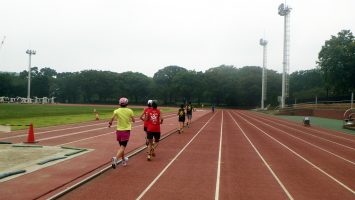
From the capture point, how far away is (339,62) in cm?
5609

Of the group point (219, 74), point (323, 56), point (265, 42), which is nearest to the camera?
point (323, 56)

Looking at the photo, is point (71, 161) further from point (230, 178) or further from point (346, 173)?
point (346, 173)

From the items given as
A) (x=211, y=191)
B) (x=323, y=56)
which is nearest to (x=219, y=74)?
(x=323, y=56)

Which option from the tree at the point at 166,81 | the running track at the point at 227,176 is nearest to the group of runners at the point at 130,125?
the running track at the point at 227,176

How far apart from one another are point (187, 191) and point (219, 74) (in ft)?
368

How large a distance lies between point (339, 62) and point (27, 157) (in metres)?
51.4

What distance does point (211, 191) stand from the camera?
26.9 ft

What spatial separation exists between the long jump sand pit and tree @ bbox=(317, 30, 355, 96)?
161 ft

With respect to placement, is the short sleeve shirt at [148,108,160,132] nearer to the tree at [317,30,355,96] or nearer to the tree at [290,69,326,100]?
the tree at [317,30,355,96]

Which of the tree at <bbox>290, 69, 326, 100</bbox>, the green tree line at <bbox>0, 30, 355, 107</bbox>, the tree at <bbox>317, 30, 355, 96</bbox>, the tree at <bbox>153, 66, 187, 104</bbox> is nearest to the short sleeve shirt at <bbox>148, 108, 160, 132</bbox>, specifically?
the tree at <bbox>317, 30, 355, 96</bbox>

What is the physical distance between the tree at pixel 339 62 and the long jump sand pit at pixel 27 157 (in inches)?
1928

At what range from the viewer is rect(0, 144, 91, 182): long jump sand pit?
971cm

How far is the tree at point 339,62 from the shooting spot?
5556cm

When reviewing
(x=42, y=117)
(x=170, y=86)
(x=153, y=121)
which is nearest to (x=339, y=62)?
(x=42, y=117)
